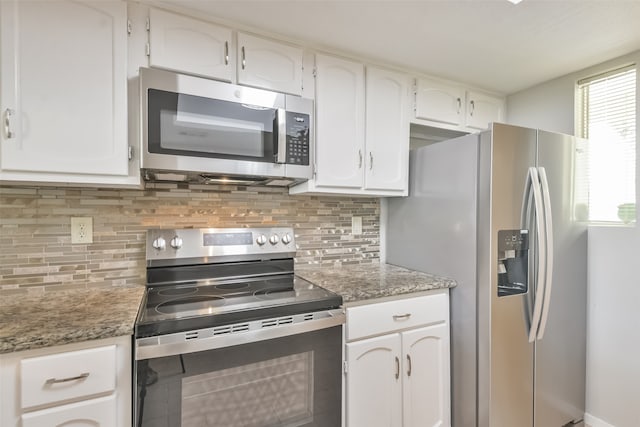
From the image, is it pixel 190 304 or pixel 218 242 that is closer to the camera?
pixel 190 304

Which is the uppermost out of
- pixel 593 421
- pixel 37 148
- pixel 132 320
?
pixel 37 148

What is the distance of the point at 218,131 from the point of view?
1426 mm

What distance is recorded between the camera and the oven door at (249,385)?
1.07 m

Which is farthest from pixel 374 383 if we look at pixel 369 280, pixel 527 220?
pixel 527 220

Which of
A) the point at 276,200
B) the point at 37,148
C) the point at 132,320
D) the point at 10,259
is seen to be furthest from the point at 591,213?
the point at 10,259

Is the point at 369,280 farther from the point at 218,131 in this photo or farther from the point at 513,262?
the point at 218,131

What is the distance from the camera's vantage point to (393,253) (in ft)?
7.25

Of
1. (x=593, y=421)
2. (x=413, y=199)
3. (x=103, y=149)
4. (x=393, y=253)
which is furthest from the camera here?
(x=393, y=253)

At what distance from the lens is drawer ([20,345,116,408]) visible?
962 millimetres

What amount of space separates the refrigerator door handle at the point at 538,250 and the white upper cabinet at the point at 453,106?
2.23 ft

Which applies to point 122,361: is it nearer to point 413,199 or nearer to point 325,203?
point 325,203

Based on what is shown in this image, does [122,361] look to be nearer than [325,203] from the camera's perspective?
Yes

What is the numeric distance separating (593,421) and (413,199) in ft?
5.47

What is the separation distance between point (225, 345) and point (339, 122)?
125 centimetres
